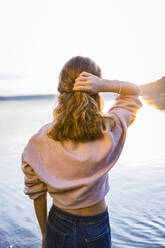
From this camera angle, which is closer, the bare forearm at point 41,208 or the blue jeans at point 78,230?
the blue jeans at point 78,230

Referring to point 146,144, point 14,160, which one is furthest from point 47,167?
point 146,144

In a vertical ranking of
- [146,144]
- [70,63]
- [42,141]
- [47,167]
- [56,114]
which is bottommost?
[146,144]

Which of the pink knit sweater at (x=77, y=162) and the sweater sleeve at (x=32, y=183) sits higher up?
the pink knit sweater at (x=77, y=162)

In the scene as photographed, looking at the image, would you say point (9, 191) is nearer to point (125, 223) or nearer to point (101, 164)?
point (125, 223)

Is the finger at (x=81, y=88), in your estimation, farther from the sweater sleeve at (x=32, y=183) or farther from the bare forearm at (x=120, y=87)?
the sweater sleeve at (x=32, y=183)

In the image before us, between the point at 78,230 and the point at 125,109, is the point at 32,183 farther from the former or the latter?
the point at 125,109

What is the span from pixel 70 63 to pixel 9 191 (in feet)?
12.9

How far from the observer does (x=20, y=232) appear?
3488 mm

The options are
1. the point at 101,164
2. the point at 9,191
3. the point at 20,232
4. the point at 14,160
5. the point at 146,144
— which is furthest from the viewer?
the point at 146,144

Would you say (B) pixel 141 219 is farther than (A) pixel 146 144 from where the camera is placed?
No

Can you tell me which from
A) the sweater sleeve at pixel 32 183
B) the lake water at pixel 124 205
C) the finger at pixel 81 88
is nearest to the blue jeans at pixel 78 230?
the sweater sleeve at pixel 32 183

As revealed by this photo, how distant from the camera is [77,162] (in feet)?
4.09

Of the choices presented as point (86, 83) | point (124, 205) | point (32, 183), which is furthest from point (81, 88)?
point (124, 205)

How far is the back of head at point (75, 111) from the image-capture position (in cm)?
124
